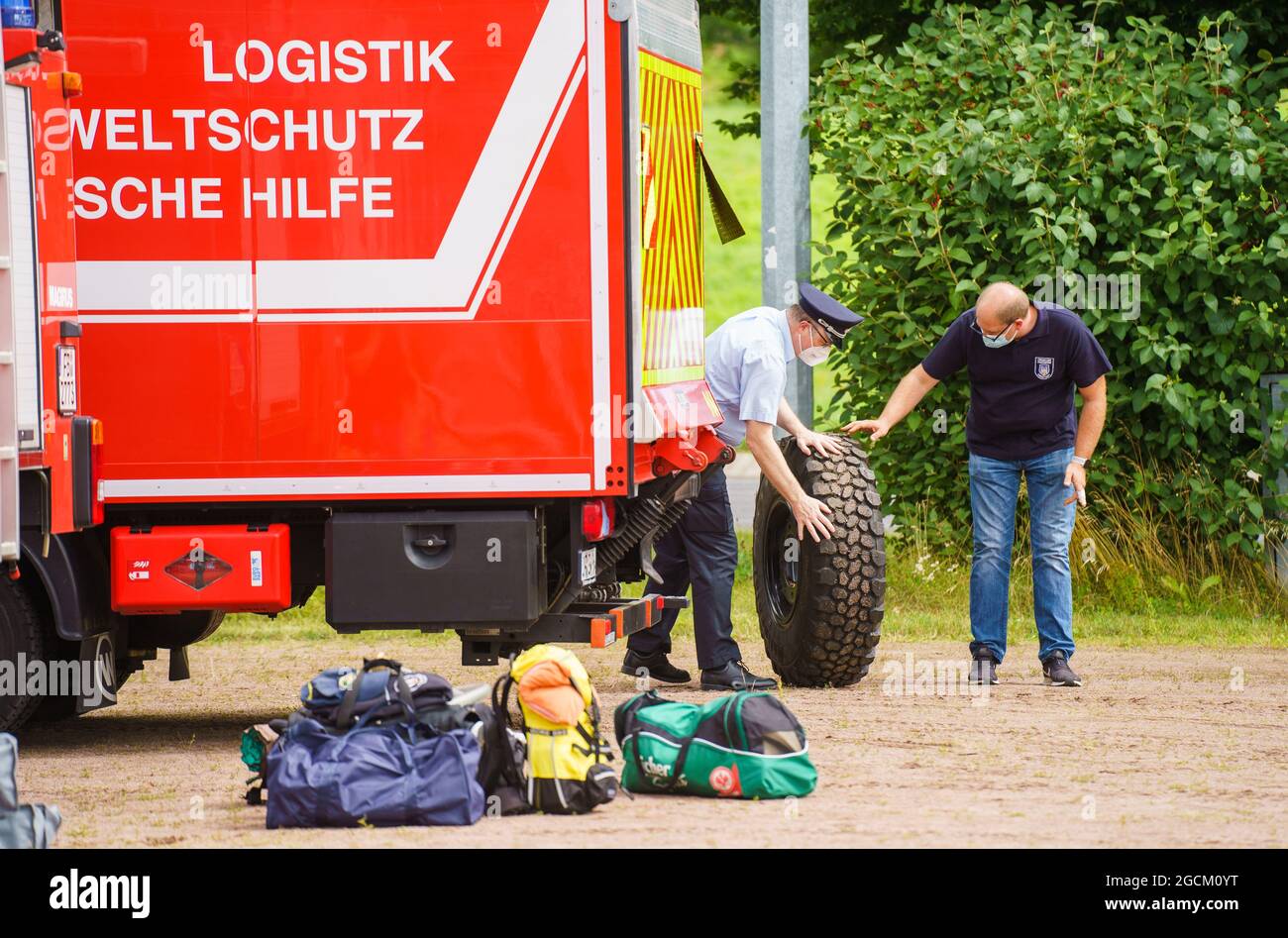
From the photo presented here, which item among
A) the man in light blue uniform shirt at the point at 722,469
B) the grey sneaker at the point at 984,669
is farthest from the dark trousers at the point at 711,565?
the grey sneaker at the point at 984,669

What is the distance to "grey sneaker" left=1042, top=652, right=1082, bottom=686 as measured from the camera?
9203 mm

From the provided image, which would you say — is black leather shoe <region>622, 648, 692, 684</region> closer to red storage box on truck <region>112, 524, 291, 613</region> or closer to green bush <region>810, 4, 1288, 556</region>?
red storage box on truck <region>112, 524, 291, 613</region>

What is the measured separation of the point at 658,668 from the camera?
9.59m

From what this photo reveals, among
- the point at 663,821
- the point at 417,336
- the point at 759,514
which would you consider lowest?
the point at 663,821

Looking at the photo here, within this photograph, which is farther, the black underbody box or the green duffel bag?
the black underbody box

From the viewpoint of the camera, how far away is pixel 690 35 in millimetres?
8844

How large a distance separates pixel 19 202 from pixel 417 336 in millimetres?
1530

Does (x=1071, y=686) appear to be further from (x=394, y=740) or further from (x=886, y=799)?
(x=394, y=740)

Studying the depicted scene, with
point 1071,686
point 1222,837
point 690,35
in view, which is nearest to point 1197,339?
point 1071,686

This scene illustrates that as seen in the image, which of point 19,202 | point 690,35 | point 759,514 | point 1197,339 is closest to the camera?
point 19,202

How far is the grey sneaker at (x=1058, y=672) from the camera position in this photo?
362 inches

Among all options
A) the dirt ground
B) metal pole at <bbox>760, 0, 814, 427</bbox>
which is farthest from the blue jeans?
metal pole at <bbox>760, 0, 814, 427</bbox>

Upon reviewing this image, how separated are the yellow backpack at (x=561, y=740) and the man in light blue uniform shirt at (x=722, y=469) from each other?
2341 mm

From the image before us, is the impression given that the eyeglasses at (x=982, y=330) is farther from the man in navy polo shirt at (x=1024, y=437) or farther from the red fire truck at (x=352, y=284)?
the red fire truck at (x=352, y=284)
